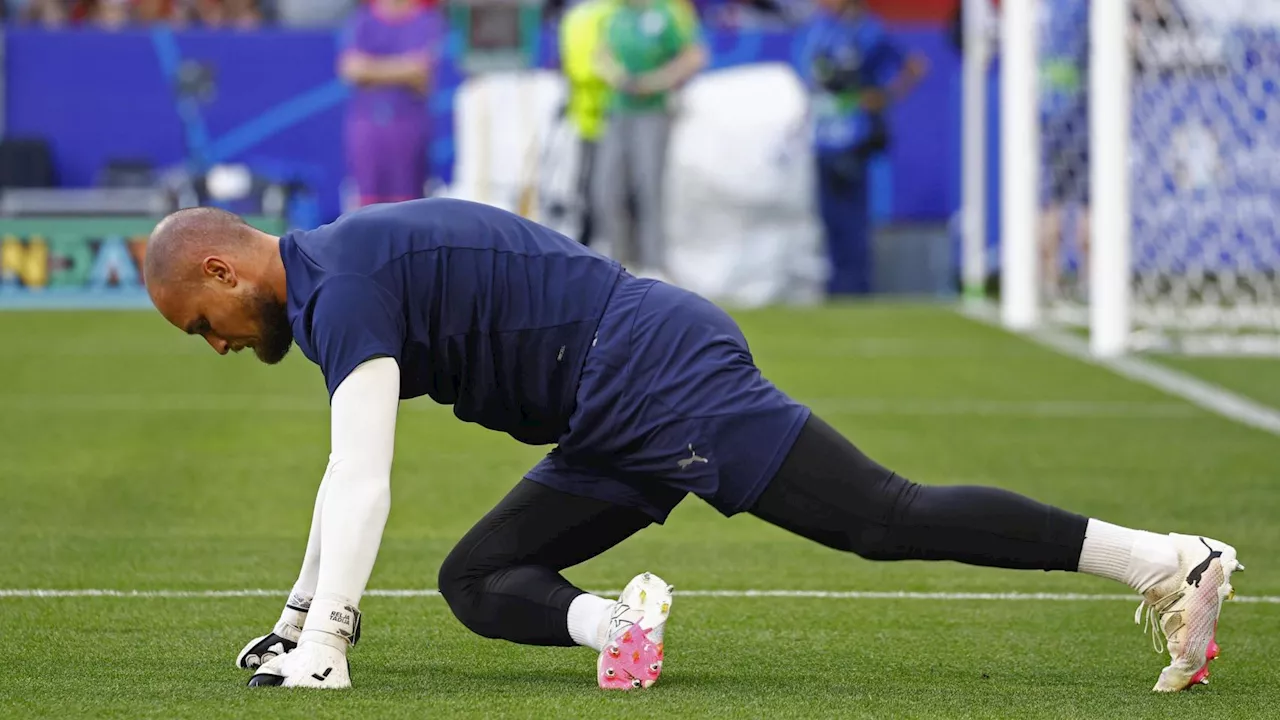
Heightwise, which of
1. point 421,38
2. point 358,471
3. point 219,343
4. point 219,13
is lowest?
point 219,13

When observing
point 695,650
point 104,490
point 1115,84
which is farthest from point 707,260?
point 695,650

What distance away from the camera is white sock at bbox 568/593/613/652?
4465mm

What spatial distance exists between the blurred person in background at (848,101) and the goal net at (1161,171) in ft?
7.06

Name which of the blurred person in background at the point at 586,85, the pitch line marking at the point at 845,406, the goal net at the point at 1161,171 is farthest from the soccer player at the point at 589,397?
the blurred person in background at the point at 586,85

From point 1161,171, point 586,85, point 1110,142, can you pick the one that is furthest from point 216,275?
point 586,85

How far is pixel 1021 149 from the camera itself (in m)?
15.6

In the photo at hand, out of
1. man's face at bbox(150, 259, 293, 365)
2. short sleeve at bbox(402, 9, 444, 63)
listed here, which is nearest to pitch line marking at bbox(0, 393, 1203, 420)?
short sleeve at bbox(402, 9, 444, 63)

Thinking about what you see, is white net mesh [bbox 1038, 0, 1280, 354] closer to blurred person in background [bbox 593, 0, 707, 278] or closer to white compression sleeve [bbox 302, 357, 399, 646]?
blurred person in background [bbox 593, 0, 707, 278]

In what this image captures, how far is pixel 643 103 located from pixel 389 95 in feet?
7.56

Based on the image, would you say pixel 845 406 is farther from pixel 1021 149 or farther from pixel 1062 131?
pixel 1062 131

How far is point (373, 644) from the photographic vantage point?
16.6 ft

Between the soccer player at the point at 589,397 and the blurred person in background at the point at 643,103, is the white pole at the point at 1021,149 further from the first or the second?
the soccer player at the point at 589,397

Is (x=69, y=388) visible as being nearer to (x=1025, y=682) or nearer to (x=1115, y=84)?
(x=1115, y=84)

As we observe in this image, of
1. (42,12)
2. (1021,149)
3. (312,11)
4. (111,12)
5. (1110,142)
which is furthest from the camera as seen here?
(312,11)
